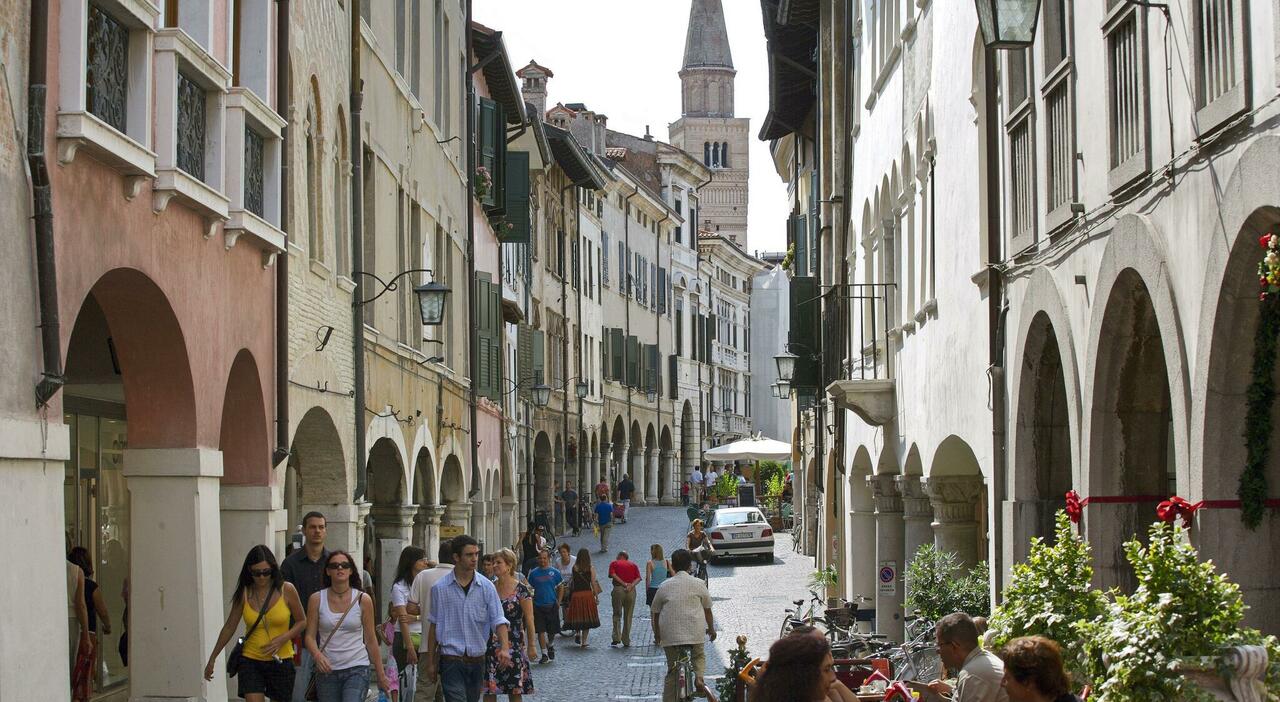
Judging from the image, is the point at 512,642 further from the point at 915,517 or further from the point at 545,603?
the point at 545,603

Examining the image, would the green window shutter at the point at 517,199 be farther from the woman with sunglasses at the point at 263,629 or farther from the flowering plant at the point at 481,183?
the woman with sunglasses at the point at 263,629

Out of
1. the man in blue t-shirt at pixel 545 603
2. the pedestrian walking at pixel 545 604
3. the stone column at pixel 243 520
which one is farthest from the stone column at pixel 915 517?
the stone column at pixel 243 520

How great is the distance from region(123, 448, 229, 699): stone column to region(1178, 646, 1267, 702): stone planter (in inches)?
291

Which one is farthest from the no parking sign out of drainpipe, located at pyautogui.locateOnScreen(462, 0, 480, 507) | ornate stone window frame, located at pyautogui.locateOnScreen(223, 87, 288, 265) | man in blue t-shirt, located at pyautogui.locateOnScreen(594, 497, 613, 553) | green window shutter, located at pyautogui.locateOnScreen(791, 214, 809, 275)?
man in blue t-shirt, located at pyautogui.locateOnScreen(594, 497, 613, 553)

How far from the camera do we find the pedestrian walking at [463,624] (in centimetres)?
1215

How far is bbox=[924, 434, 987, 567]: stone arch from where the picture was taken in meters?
16.3

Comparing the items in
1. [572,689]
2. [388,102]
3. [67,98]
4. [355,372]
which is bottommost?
[572,689]

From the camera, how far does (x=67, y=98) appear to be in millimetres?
9414

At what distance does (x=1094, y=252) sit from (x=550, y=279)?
38674 millimetres

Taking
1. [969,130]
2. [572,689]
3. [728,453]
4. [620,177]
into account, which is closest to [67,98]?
[969,130]

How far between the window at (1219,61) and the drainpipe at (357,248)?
1201 centimetres

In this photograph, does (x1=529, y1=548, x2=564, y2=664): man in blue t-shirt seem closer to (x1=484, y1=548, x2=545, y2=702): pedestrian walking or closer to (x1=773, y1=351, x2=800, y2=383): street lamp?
(x1=773, y1=351, x2=800, y2=383): street lamp

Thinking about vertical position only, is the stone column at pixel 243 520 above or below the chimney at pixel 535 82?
below

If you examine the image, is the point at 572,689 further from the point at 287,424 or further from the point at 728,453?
the point at 728,453
